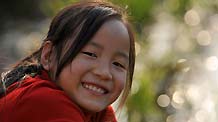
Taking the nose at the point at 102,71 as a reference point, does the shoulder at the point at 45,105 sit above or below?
below

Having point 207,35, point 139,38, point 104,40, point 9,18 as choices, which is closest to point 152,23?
point 139,38

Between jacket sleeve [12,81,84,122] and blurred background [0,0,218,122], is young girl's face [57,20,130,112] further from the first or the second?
blurred background [0,0,218,122]

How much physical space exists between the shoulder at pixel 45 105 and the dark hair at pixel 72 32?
0.19ft

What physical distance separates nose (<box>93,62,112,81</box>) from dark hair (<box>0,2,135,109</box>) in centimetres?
4

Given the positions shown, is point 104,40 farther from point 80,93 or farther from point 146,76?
point 146,76

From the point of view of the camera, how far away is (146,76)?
1.90m

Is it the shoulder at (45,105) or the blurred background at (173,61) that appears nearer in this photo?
the shoulder at (45,105)

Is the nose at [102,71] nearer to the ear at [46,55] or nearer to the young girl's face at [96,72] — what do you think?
the young girl's face at [96,72]

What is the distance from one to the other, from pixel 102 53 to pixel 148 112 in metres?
0.93

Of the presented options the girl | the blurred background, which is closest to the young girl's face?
the girl

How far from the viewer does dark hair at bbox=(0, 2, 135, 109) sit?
105 cm

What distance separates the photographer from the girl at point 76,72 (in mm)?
1003

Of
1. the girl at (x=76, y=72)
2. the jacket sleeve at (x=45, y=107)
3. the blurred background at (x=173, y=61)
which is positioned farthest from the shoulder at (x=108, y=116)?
the blurred background at (x=173, y=61)

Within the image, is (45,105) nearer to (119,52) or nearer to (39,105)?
(39,105)
